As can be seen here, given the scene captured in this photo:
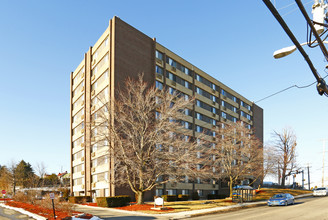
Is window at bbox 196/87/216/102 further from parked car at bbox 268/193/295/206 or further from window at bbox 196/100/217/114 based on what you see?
parked car at bbox 268/193/295/206

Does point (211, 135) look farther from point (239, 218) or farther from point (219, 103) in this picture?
point (239, 218)

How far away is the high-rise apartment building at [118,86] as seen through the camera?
39875mm

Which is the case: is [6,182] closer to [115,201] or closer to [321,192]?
[115,201]

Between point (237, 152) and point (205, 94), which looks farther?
point (205, 94)

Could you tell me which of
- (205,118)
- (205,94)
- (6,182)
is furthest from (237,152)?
(6,182)

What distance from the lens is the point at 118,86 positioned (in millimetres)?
38781

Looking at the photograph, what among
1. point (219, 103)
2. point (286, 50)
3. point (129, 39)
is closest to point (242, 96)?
point (219, 103)

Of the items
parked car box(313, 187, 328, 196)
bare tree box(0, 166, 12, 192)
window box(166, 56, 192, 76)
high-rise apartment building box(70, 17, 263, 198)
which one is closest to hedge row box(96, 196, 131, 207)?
high-rise apartment building box(70, 17, 263, 198)

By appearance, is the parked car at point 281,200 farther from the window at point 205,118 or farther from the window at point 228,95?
the window at point 228,95

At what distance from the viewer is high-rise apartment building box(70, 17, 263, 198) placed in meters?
39.9

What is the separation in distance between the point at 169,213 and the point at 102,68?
26.0 metres

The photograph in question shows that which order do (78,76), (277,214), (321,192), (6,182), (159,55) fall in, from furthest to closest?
1. (6,182)
2. (78,76)
3. (159,55)
4. (321,192)
5. (277,214)

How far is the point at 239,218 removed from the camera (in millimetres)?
20328

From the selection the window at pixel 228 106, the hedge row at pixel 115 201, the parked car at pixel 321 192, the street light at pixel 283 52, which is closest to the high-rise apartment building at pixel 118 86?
the window at pixel 228 106
